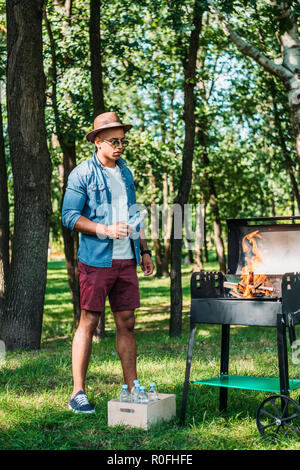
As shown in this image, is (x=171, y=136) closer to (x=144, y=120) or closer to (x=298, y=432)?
(x=144, y=120)

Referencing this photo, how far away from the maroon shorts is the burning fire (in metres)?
0.83

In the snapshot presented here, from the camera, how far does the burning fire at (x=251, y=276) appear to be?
4.95m

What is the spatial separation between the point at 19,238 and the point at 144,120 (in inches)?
623

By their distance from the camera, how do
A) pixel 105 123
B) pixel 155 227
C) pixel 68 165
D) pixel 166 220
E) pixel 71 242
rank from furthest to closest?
pixel 155 227
pixel 166 220
pixel 71 242
pixel 68 165
pixel 105 123

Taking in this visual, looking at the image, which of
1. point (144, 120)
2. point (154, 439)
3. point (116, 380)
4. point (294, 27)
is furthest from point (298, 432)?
point (144, 120)

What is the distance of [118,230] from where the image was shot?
15.9 feet

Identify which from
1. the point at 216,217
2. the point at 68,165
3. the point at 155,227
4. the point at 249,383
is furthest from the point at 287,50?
the point at 155,227

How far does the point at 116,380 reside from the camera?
6.33m

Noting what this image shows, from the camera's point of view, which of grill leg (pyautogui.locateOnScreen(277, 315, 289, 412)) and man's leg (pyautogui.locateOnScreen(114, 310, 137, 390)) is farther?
man's leg (pyautogui.locateOnScreen(114, 310, 137, 390))

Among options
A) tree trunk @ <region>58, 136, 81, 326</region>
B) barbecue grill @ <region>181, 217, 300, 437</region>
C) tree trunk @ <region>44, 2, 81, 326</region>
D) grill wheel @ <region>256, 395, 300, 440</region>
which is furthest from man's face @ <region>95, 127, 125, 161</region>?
tree trunk @ <region>58, 136, 81, 326</region>

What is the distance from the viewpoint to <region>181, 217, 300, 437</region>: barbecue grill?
179 inches

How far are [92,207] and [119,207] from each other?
238 millimetres

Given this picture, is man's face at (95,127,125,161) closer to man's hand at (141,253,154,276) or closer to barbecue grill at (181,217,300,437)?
man's hand at (141,253,154,276)

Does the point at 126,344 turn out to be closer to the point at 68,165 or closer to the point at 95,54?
the point at 95,54
